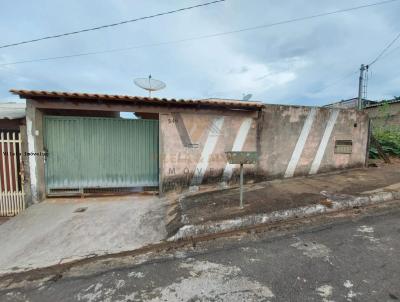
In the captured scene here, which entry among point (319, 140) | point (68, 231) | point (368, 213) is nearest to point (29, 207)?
point (68, 231)

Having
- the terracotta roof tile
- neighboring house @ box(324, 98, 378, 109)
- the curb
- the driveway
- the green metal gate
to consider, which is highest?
neighboring house @ box(324, 98, 378, 109)

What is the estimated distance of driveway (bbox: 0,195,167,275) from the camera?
10.9 feet

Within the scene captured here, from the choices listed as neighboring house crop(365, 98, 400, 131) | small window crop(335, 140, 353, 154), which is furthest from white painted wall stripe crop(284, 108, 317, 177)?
neighboring house crop(365, 98, 400, 131)

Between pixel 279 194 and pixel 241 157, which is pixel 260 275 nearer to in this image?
pixel 241 157

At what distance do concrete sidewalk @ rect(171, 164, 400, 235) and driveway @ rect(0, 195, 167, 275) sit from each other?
1.96 feet

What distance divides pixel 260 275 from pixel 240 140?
4.22 metres

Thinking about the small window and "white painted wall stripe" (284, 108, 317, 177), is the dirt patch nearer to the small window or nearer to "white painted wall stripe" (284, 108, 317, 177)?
"white painted wall stripe" (284, 108, 317, 177)

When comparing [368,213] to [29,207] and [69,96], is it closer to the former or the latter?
[69,96]

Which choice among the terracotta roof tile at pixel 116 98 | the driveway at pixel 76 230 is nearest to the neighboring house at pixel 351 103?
the terracotta roof tile at pixel 116 98

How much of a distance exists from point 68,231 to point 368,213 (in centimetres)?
573

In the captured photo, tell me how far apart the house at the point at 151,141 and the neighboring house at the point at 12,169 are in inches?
12.3

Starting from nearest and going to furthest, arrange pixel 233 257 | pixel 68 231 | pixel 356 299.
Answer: pixel 356 299
pixel 233 257
pixel 68 231

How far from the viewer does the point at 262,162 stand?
6543 millimetres

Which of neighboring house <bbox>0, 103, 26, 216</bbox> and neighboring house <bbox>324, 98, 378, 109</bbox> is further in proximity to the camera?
neighboring house <bbox>324, 98, 378, 109</bbox>
